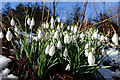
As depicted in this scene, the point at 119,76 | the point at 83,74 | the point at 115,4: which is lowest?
the point at 119,76

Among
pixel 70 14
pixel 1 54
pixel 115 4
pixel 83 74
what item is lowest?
pixel 83 74

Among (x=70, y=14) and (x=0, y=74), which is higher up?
(x=70, y=14)

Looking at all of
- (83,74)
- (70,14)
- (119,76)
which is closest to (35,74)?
(83,74)

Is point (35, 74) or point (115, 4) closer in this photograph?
point (35, 74)

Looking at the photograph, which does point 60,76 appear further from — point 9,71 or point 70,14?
point 70,14

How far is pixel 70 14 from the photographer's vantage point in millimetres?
4039

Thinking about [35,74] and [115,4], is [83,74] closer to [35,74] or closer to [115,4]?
[35,74]

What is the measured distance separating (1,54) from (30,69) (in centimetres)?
68

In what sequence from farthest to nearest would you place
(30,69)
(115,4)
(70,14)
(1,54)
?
(115,4) < (70,14) < (1,54) < (30,69)

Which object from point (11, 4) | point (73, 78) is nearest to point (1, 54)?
point (73, 78)

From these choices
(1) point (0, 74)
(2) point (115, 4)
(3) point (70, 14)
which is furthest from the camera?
(2) point (115, 4)

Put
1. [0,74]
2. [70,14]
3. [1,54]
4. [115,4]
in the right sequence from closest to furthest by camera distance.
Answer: [0,74] < [1,54] < [70,14] < [115,4]

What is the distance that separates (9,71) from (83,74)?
0.89 metres

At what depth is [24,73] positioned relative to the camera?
123cm
